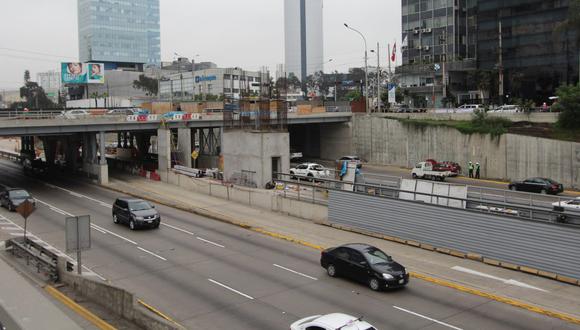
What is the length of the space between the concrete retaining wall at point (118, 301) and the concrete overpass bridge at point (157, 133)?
1305 inches

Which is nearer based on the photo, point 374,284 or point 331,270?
point 374,284

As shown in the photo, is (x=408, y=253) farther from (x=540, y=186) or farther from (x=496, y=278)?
(x=540, y=186)

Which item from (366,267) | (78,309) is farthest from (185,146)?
(78,309)

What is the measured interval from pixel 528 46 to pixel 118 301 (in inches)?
2834

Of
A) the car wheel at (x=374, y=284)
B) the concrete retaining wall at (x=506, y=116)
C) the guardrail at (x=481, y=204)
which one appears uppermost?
the concrete retaining wall at (x=506, y=116)

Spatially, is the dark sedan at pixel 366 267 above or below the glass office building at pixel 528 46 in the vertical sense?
below

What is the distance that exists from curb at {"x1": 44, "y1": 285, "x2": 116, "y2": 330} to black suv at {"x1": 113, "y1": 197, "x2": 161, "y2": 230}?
12.0m

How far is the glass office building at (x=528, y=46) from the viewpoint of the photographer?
7100 centimetres

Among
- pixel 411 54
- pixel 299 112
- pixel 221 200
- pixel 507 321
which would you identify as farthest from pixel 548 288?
pixel 411 54

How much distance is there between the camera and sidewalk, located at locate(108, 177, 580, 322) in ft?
65.2

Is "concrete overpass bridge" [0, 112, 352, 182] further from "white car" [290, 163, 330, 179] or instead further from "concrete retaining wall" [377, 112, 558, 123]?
"white car" [290, 163, 330, 179]

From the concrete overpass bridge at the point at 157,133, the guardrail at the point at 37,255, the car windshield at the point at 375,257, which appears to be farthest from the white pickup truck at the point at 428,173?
the guardrail at the point at 37,255

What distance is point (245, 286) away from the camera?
67.9ft

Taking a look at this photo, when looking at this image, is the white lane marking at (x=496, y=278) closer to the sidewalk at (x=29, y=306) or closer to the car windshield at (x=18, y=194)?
the sidewalk at (x=29, y=306)
